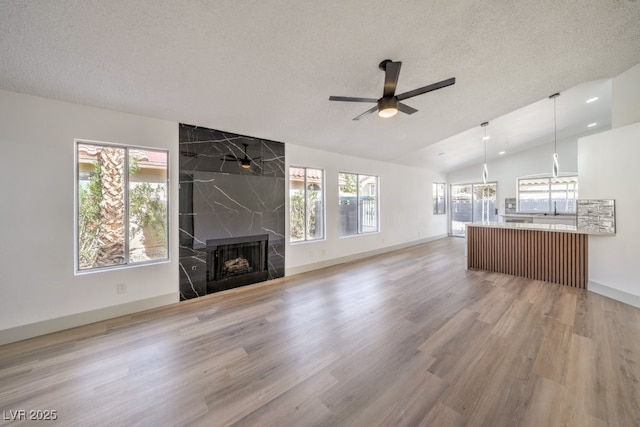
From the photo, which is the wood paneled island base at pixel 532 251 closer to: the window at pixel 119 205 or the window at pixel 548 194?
the window at pixel 548 194

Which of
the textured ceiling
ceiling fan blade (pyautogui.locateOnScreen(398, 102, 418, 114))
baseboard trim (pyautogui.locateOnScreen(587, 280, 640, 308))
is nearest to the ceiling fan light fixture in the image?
ceiling fan blade (pyautogui.locateOnScreen(398, 102, 418, 114))

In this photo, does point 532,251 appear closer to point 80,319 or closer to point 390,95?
point 390,95

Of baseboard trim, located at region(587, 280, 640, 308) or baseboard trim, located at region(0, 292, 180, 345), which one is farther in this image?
baseboard trim, located at region(587, 280, 640, 308)

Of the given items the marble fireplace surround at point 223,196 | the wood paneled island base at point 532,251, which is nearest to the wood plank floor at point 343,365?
the wood paneled island base at point 532,251

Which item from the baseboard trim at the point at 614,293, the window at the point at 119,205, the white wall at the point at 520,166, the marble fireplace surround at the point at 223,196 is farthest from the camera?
the white wall at the point at 520,166

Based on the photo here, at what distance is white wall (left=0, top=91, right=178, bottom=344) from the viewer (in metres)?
2.57

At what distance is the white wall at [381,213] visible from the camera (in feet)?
17.1

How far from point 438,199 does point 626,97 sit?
6467 millimetres

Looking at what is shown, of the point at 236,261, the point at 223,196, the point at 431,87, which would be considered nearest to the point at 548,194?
the point at 431,87

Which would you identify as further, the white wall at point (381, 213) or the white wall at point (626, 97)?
the white wall at point (381, 213)

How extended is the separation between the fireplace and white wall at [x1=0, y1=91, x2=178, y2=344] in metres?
1.15

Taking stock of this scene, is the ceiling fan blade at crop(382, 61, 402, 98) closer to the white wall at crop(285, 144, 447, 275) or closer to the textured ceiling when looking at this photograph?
the textured ceiling

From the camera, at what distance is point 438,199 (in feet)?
32.3

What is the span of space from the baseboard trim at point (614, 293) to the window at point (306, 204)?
16.1 ft
